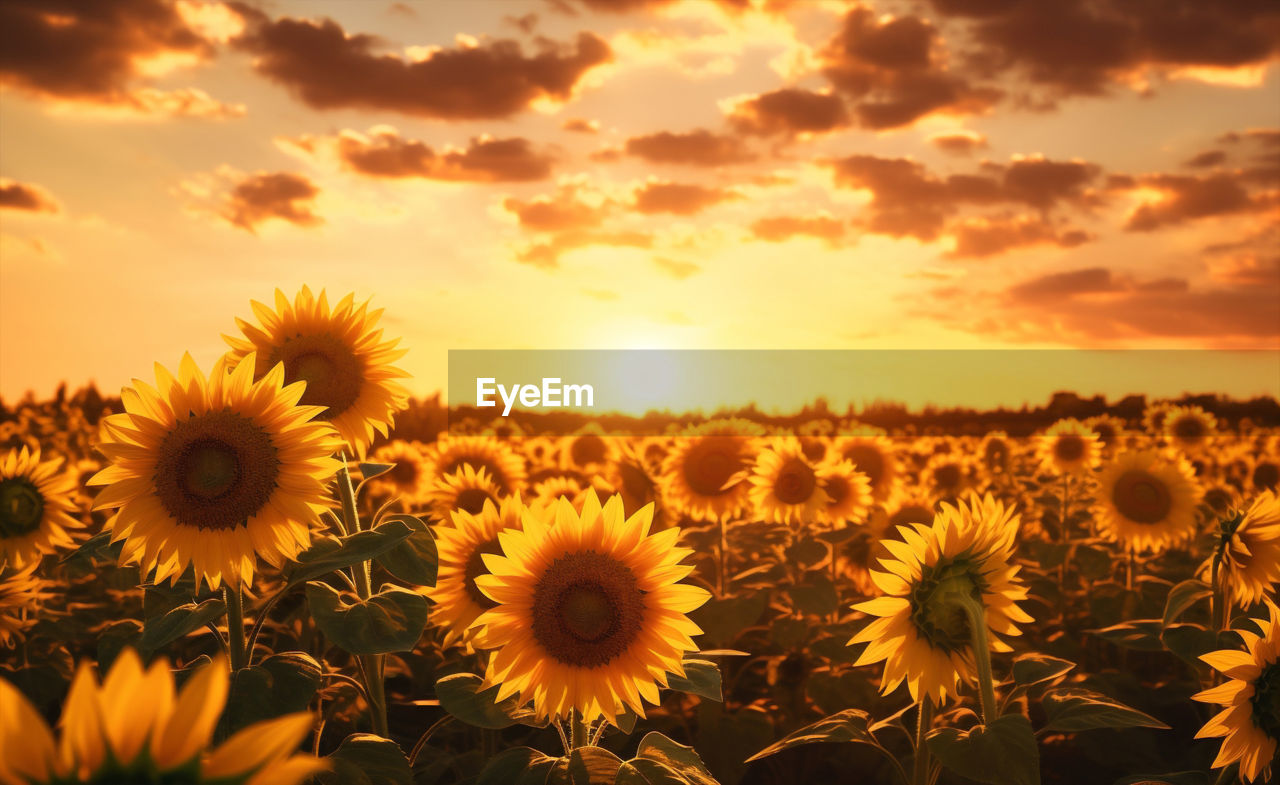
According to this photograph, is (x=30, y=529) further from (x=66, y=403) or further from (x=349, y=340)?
(x=66, y=403)

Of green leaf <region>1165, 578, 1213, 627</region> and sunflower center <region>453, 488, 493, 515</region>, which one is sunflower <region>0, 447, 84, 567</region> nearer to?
sunflower center <region>453, 488, 493, 515</region>

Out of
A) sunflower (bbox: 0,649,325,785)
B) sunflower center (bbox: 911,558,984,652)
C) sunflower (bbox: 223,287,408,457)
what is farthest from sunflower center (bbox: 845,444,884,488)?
sunflower (bbox: 0,649,325,785)

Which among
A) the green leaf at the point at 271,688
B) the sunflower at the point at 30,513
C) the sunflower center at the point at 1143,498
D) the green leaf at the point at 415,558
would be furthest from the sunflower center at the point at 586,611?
the sunflower center at the point at 1143,498

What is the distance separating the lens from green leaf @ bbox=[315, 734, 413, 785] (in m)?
2.83

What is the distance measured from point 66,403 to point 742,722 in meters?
24.6

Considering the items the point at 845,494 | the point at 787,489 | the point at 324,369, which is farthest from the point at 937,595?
the point at 845,494

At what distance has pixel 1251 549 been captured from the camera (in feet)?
14.7

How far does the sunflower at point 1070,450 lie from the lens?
1216 cm

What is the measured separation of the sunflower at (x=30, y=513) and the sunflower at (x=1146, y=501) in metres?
8.92

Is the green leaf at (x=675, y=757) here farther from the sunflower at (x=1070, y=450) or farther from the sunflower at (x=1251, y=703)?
the sunflower at (x=1070, y=450)

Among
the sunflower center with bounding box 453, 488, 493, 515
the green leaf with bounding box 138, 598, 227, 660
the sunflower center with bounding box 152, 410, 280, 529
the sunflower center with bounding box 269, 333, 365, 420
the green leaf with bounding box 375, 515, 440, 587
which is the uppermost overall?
the sunflower center with bounding box 269, 333, 365, 420

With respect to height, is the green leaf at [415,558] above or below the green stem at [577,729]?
above

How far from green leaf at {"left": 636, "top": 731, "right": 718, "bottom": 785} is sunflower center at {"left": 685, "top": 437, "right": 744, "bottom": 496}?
6.11m

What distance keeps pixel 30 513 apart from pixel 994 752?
622 centimetres
